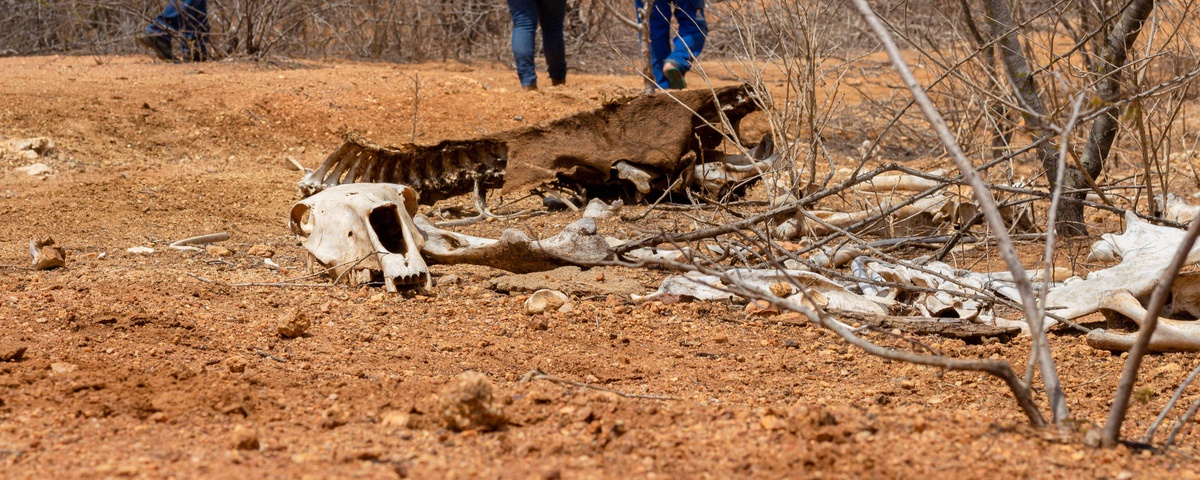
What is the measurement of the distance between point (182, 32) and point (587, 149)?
6.03 m

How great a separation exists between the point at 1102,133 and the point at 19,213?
17.3 feet

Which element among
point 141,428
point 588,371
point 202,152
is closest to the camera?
point 141,428

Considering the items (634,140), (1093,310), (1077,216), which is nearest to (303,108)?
(634,140)

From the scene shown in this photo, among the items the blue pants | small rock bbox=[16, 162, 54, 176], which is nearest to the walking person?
the blue pants

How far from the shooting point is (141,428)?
2.03 m

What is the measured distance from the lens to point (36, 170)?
21.0 feet

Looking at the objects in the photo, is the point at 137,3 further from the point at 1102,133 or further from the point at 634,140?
the point at 1102,133

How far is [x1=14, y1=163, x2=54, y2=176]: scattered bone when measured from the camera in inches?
251

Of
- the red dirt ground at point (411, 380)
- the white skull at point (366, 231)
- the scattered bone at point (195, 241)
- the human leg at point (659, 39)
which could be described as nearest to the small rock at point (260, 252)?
the red dirt ground at point (411, 380)

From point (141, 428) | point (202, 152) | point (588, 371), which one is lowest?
point (202, 152)

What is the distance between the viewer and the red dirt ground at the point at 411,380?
69.5 inches

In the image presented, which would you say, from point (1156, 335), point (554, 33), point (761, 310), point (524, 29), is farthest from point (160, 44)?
point (1156, 335)

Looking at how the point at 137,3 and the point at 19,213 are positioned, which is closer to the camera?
the point at 19,213

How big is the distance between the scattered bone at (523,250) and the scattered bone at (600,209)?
4.19 ft
